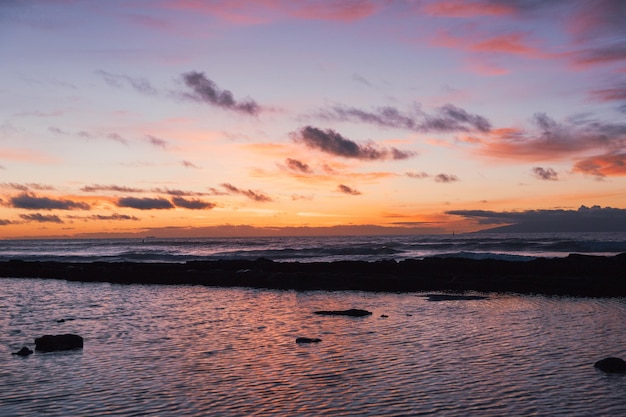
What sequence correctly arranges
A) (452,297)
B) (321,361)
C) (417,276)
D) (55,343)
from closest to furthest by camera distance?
(321,361) → (55,343) → (452,297) → (417,276)

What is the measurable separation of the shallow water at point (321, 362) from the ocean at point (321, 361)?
0.05 meters

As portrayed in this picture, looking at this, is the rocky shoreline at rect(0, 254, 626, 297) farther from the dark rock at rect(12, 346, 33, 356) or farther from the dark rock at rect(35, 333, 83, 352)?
the dark rock at rect(12, 346, 33, 356)

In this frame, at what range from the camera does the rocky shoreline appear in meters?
36.2

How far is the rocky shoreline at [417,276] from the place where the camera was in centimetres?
3619

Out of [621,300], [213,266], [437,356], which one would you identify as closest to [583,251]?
[213,266]

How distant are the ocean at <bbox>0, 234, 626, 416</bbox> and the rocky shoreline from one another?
679 centimetres

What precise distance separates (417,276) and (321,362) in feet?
91.1

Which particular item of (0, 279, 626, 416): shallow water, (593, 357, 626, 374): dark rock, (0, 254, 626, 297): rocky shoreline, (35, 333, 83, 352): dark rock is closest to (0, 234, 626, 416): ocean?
(0, 279, 626, 416): shallow water

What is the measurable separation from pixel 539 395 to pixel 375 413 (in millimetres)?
3781

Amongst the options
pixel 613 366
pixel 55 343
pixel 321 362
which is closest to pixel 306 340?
pixel 321 362

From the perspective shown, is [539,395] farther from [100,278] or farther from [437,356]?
[100,278]

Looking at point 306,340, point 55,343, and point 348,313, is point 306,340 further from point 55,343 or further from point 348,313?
point 55,343

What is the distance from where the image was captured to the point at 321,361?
16.0 meters

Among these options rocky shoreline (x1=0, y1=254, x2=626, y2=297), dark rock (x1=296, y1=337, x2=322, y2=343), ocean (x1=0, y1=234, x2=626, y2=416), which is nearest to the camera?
ocean (x1=0, y1=234, x2=626, y2=416)
